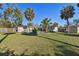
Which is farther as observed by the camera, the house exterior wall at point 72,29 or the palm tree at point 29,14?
the house exterior wall at point 72,29

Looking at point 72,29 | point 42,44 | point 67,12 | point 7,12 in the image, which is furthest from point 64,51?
point 7,12

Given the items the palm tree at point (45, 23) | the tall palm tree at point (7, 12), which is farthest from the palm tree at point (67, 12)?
the tall palm tree at point (7, 12)

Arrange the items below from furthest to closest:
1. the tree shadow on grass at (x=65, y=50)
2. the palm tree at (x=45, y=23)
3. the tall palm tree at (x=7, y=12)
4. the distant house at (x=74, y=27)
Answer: the distant house at (x=74, y=27), the tall palm tree at (x=7, y=12), the palm tree at (x=45, y=23), the tree shadow on grass at (x=65, y=50)

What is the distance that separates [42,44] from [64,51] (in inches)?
28.3

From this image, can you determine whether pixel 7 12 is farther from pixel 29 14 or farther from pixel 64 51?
pixel 64 51

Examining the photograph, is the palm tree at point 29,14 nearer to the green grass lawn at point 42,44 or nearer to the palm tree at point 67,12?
the green grass lawn at point 42,44

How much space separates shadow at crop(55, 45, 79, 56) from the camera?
661 cm

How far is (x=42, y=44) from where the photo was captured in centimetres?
688

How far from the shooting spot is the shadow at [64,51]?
6613 millimetres

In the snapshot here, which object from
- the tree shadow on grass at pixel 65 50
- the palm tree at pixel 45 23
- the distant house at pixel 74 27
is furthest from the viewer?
the distant house at pixel 74 27

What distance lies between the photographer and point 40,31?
7.15 meters

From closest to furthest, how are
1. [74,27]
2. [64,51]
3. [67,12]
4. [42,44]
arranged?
[64,51], [42,44], [67,12], [74,27]

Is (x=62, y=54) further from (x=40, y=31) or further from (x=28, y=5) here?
(x=28, y=5)

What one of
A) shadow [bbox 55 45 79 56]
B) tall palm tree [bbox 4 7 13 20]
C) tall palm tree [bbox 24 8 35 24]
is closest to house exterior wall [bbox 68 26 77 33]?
shadow [bbox 55 45 79 56]
